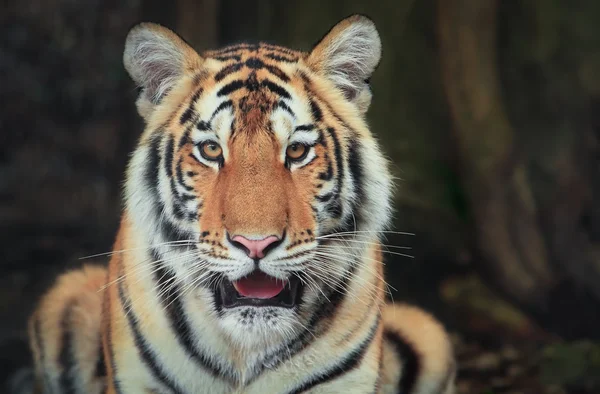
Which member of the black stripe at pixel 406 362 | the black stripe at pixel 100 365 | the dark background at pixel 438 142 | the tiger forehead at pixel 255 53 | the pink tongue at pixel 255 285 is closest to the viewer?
the pink tongue at pixel 255 285

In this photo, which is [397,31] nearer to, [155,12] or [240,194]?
[155,12]

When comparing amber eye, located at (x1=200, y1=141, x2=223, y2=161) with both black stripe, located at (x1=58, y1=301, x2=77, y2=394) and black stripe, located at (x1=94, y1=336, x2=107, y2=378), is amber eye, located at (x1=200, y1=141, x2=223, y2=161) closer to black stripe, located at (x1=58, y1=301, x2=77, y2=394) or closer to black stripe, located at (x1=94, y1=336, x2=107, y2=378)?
black stripe, located at (x1=94, y1=336, x2=107, y2=378)

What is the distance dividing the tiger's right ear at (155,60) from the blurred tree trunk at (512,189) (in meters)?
2.03

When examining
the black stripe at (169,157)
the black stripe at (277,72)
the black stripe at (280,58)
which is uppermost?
the black stripe at (280,58)

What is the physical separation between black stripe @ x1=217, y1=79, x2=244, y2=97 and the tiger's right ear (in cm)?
13

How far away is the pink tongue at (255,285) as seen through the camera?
86.9 inches

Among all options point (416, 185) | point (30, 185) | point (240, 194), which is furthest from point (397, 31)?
point (240, 194)

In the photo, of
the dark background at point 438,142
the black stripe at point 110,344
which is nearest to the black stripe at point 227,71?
the black stripe at point 110,344

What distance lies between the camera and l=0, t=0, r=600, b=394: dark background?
162 inches

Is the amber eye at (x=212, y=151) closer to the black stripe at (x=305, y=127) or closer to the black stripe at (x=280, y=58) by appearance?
the black stripe at (x=305, y=127)

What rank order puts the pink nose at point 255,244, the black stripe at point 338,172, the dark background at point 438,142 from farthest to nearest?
1. the dark background at point 438,142
2. the black stripe at point 338,172
3. the pink nose at point 255,244

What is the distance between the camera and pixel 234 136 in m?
2.21

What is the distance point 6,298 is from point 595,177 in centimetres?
277

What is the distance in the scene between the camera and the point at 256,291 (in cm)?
221
